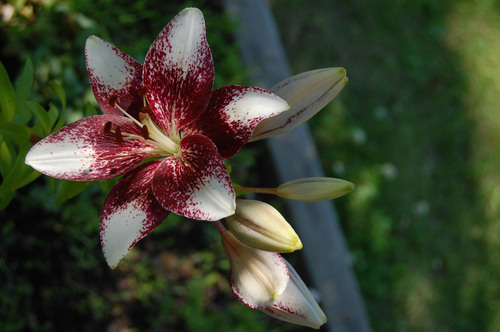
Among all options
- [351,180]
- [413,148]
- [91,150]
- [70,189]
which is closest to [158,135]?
[91,150]

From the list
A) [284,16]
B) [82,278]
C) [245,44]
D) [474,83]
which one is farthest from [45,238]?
[474,83]

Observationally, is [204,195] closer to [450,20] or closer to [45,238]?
[45,238]

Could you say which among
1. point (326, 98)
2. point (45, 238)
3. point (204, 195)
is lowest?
point (45, 238)

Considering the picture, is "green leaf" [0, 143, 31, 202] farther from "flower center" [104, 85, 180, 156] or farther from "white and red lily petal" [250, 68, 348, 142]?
"white and red lily petal" [250, 68, 348, 142]

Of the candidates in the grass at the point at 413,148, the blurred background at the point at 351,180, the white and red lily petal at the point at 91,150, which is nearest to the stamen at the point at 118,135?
the white and red lily petal at the point at 91,150

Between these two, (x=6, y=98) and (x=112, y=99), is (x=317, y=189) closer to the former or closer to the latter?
(x=112, y=99)

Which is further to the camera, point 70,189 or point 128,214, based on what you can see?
point 70,189
